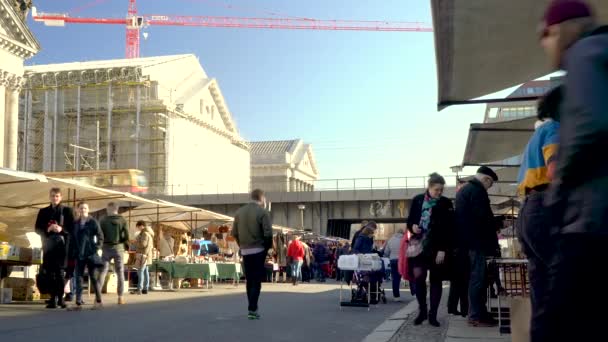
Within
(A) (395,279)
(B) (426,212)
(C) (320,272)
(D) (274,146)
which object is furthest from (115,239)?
(D) (274,146)

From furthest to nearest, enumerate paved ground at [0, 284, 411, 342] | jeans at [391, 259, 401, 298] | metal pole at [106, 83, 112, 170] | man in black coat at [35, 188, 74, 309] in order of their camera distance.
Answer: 1. metal pole at [106, 83, 112, 170]
2. jeans at [391, 259, 401, 298]
3. man in black coat at [35, 188, 74, 309]
4. paved ground at [0, 284, 411, 342]

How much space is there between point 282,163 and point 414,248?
349ft

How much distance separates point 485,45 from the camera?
668 cm

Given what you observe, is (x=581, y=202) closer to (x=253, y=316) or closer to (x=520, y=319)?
(x=520, y=319)

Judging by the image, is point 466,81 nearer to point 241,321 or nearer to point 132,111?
point 241,321

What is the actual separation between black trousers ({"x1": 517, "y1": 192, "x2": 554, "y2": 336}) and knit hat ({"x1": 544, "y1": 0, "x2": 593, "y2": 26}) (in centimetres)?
69

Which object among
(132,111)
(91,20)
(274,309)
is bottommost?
(274,309)

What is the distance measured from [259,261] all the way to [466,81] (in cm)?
418

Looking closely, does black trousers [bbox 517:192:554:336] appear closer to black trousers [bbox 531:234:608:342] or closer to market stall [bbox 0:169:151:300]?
black trousers [bbox 531:234:608:342]

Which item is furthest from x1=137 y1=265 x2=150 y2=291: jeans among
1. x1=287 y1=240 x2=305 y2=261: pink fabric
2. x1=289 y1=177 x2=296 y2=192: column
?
x1=289 y1=177 x2=296 y2=192: column

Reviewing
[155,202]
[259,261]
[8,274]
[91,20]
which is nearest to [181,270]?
[155,202]

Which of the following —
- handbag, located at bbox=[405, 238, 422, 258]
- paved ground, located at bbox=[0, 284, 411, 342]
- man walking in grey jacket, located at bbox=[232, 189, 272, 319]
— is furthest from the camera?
man walking in grey jacket, located at bbox=[232, 189, 272, 319]

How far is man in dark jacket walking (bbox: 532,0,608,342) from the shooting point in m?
2.29

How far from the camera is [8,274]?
15250mm
